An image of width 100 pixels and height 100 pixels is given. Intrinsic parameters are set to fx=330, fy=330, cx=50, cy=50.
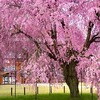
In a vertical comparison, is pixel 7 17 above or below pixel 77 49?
above

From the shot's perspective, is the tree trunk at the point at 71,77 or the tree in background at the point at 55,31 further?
→ the tree trunk at the point at 71,77

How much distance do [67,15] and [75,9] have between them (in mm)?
566

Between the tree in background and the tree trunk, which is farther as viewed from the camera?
the tree trunk

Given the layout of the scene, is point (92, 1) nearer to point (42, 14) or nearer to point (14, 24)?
point (42, 14)

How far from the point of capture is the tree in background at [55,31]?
44.9 ft

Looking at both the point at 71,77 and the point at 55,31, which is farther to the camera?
the point at 71,77

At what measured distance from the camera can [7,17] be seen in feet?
47.9

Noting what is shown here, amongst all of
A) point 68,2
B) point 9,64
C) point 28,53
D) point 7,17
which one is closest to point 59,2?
point 68,2

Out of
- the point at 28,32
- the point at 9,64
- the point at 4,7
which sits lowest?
the point at 9,64

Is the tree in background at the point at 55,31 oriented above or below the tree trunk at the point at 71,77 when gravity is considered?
above

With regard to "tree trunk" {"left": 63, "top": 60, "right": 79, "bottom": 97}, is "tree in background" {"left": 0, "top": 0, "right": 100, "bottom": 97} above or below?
above

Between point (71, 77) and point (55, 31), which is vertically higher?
point (55, 31)

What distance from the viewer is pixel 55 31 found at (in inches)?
Result: 586

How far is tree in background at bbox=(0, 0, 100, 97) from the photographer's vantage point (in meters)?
13.7
